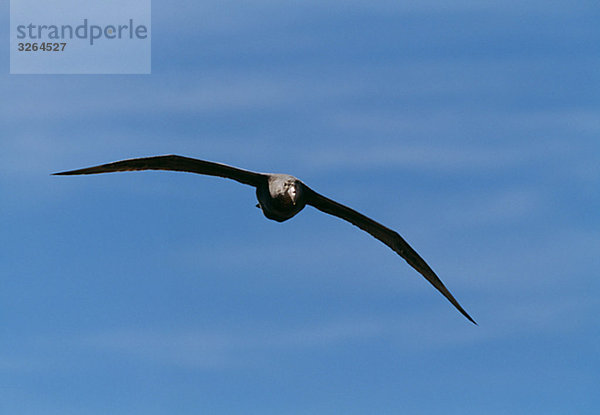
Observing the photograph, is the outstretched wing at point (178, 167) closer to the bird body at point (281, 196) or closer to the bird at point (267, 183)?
the bird at point (267, 183)

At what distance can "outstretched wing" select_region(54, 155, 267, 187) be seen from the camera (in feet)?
56.5

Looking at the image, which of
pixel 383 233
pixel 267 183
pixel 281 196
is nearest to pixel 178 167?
pixel 267 183

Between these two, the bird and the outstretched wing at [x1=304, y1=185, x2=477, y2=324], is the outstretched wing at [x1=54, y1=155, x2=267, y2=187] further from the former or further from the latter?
the outstretched wing at [x1=304, y1=185, x2=477, y2=324]

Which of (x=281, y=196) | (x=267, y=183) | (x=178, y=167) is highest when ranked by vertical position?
(x=178, y=167)

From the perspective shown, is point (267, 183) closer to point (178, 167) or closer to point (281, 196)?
point (281, 196)

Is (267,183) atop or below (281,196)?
atop

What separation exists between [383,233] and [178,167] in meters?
5.71

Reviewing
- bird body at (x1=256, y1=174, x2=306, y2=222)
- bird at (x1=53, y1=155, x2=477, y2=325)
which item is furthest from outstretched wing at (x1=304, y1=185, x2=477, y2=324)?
bird body at (x1=256, y1=174, x2=306, y2=222)

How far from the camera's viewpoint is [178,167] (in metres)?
17.6

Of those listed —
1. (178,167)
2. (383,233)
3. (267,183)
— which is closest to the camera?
(178,167)

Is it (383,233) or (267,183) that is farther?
(383,233)

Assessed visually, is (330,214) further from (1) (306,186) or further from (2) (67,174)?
(2) (67,174)

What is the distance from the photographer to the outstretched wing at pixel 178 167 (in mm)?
17234

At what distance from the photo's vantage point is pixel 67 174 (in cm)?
1700
